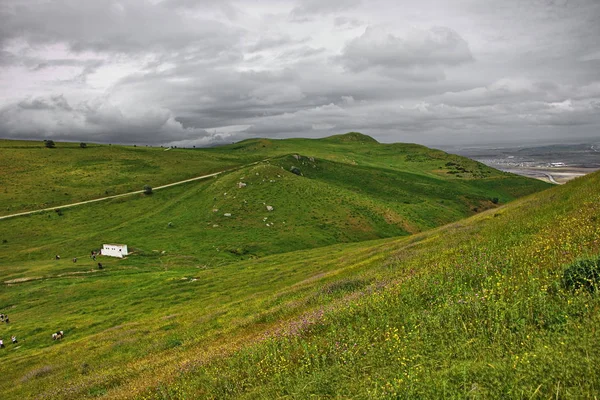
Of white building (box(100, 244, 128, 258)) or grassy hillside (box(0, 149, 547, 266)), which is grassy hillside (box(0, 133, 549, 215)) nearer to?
grassy hillside (box(0, 149, 547, 266))

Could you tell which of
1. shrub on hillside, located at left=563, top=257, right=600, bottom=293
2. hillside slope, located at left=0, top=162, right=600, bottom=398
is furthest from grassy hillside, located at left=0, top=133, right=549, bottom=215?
shrub on hillside, located at left=563, top=257, right=600, bottom=293

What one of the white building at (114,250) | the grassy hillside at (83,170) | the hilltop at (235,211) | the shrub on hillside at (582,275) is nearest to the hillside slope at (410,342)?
the shrub on hillside at (582,275)

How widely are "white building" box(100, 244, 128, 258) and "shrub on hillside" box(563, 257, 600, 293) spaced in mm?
81935

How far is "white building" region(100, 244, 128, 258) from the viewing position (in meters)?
76.2

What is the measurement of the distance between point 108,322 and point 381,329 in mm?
42605

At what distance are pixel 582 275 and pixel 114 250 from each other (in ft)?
277

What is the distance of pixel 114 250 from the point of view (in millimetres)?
76688

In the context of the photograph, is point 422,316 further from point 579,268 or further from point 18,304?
point 18,304

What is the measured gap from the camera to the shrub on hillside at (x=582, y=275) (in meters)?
9.27

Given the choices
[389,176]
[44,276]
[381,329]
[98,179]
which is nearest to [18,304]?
[44,276]

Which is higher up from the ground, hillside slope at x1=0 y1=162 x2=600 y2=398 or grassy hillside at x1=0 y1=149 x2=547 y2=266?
hillside slope at x1=0 y1=162 x2=600 y2=398

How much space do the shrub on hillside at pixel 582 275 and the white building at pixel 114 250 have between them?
81.9 meters

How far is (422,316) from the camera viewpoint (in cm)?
1123

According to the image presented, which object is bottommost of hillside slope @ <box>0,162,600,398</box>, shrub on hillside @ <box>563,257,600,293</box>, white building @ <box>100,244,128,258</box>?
white building @ <box>100,244,128,258</box>
